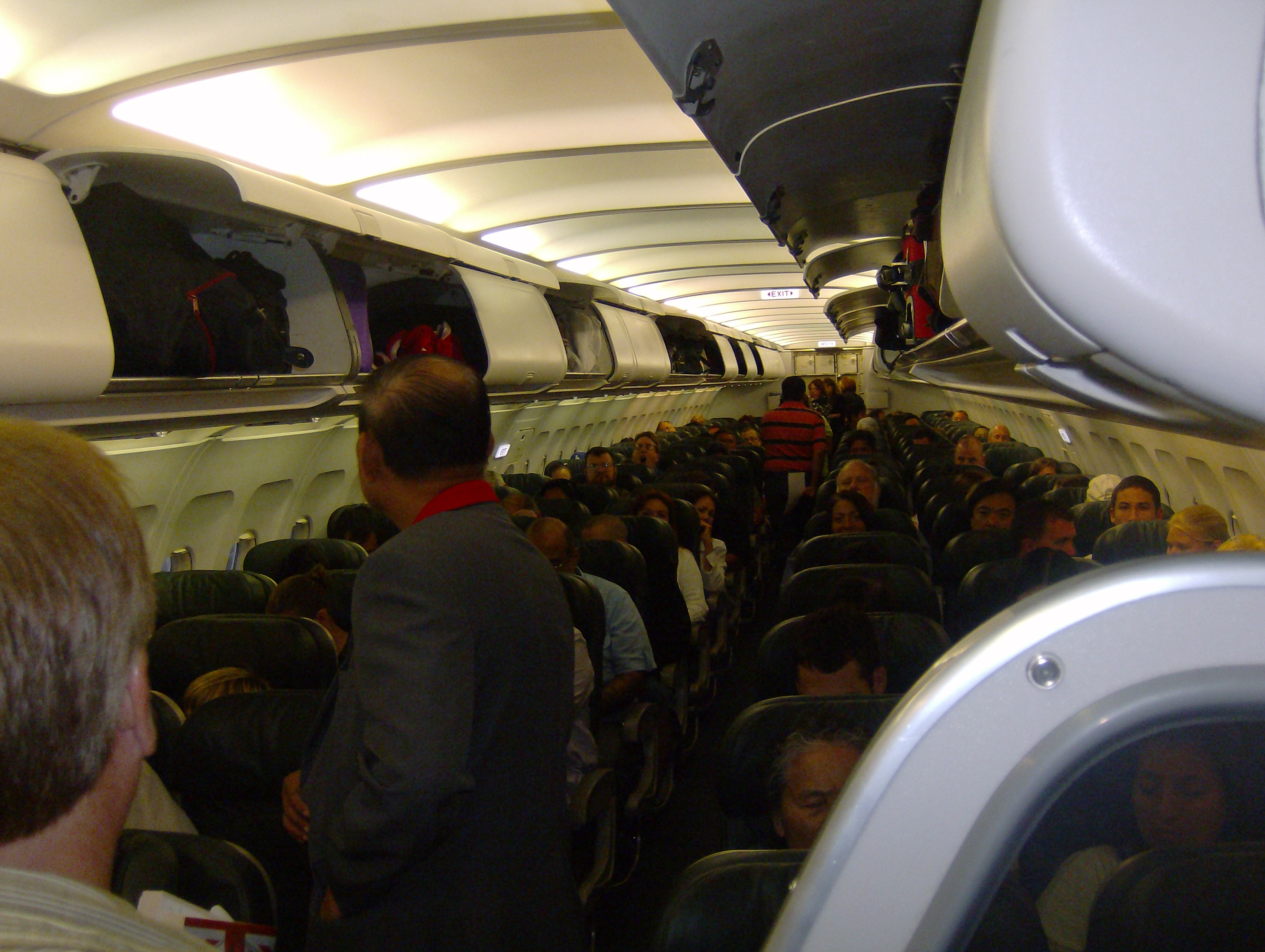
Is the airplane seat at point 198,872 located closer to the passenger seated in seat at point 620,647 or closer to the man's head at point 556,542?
the man's head at point 556,542

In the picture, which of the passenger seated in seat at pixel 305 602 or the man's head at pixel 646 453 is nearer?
the passenger seated in seat at pixel 305 602

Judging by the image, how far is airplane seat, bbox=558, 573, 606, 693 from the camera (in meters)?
3.90

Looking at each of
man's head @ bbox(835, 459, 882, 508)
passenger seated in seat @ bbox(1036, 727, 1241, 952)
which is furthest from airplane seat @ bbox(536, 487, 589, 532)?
passenger seated in seat @ bbox(1036, 727, 1241, 952)

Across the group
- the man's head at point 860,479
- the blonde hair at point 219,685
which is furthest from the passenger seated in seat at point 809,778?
the man's head at point 860,479

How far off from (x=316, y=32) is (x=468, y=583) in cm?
187

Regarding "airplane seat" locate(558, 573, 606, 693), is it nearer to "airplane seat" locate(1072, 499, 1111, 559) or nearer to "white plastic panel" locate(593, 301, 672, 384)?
"airplane seat" locate(1072, 499, 1111, 559)

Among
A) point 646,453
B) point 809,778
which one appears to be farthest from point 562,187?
point 646,453

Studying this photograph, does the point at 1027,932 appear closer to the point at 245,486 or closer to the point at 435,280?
the point at 435,280

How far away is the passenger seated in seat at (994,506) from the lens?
234 inches

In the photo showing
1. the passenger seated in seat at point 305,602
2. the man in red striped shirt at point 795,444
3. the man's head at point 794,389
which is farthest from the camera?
the man in red striped shirt at point 795,444

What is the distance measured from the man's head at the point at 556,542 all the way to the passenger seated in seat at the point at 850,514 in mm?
2144

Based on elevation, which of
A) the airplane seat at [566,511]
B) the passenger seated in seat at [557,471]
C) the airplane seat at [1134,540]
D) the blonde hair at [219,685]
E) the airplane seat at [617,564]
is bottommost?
the blonde hair at [219,685]

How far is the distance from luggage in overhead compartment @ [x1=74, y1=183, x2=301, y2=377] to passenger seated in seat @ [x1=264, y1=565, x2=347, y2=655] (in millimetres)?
931

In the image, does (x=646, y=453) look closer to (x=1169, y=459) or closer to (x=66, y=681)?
(x=1169, y=459)
